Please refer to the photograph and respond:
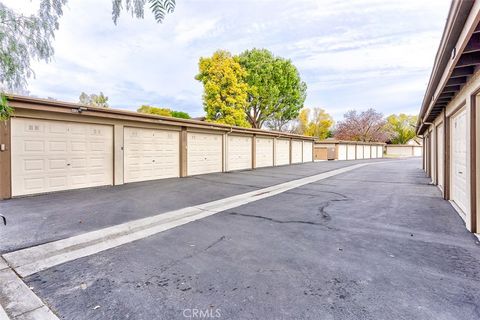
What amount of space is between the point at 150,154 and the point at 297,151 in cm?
1522

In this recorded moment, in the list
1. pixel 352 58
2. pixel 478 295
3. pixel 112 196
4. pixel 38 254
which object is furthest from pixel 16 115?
pixel 352 58

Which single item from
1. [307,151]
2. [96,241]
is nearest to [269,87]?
[307,151]

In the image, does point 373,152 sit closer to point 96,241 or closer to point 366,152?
point 366,152

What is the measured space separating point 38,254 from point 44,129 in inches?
225

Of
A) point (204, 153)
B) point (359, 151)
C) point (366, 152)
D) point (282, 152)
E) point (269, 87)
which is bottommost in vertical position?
point (204, 153)

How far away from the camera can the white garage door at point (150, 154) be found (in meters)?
9.61

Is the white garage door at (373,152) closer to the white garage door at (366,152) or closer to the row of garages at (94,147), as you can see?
the white garage door at (366,152)

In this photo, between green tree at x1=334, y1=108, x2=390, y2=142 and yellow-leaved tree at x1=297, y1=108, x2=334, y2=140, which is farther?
yellow-leaved tree at x1=297, y1=108, x2=334, y2=140

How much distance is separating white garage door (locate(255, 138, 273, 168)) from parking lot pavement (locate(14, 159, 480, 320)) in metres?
12.4

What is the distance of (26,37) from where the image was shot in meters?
2.80

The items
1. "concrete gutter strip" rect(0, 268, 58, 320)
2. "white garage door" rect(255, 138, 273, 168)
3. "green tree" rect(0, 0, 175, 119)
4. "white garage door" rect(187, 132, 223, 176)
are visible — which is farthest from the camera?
"white garage door" rect(255, 138, 273, 168)

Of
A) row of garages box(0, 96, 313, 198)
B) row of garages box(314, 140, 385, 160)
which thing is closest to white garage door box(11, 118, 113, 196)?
row of garages box(0, 96, 313, 198)

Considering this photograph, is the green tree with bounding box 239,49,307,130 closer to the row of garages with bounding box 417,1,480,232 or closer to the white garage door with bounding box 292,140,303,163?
the white garage door with bounding box 292,140,303,163

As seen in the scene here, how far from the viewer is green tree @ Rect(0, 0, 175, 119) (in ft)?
7.24
